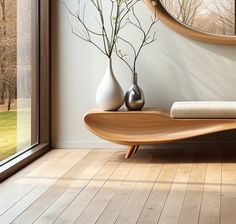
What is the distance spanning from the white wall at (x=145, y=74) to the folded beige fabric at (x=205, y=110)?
1.72ft

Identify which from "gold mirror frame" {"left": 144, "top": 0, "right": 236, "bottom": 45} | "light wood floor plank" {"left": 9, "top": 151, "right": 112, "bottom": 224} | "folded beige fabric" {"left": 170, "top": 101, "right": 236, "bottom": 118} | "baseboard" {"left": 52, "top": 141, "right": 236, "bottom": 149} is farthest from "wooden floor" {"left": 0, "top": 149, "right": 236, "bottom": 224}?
"gold mirror frame" {"left": 144, "top": 0, "right": 236, "bottom": 45}

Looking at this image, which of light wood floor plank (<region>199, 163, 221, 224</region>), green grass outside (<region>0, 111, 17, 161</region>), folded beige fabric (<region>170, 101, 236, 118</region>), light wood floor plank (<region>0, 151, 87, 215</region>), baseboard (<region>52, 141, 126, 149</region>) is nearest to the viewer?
light wood floor plank (<region>199, 163, 221, 224</region>)

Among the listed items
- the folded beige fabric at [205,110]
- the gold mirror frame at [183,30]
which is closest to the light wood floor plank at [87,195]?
the folded beige fabric at [205,110]

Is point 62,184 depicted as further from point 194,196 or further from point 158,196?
point 194,196

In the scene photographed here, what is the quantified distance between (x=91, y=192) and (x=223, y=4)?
2144mm

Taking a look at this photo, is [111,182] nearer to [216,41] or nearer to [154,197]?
[154,197]

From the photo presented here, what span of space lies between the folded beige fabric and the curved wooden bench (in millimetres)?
37

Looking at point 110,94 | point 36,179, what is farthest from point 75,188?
point 110,94

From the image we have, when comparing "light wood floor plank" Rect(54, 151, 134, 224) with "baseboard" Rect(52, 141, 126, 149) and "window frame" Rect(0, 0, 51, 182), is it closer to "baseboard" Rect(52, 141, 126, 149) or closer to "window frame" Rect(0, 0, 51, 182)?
"baseboard" Rect(52, 141, 126, 149)

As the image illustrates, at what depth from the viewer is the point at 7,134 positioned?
3.78m

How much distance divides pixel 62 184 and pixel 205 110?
124cm

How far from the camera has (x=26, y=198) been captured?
3070 millimetres

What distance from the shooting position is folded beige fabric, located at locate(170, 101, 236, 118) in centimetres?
393

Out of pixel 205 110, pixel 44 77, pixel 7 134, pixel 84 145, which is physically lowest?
pixel 84 145
